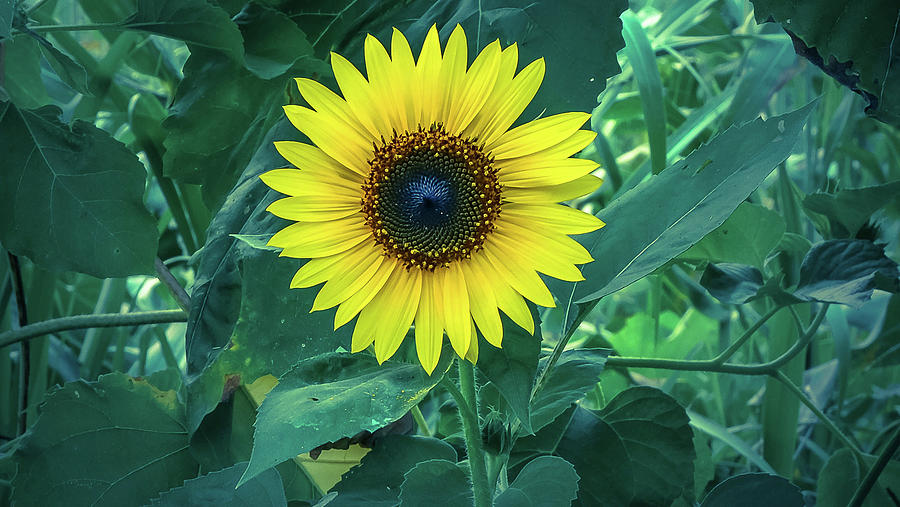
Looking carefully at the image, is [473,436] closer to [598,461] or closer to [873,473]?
[598,461]

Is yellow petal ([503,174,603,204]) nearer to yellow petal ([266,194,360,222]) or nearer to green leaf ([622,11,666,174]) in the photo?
yellow petal ([266,194,360,222])

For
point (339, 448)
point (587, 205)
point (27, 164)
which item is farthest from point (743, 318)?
point (27, 164)

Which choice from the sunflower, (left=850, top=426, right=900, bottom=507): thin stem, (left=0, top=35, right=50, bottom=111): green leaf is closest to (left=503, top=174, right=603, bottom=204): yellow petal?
the sunflower

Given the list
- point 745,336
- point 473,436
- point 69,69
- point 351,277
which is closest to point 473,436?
point 473,436

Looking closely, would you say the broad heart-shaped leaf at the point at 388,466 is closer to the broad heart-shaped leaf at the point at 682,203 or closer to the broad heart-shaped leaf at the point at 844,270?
the broad heart-shaped leaf at the point at 682,203

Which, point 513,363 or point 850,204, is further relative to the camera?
point 850,204

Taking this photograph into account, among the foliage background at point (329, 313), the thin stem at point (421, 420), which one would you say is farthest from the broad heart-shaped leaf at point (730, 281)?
the thin stem at point (421, 420)
